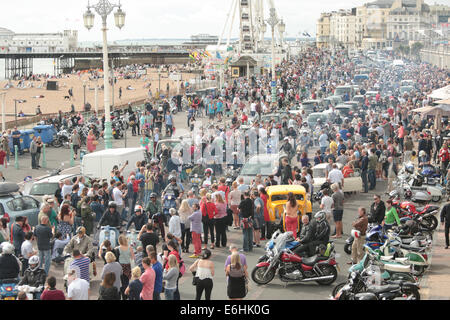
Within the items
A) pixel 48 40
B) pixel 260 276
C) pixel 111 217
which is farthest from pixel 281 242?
pixel 48 40

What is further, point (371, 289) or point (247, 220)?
point (247, 220)

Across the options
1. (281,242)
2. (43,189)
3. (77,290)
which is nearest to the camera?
(77,290)

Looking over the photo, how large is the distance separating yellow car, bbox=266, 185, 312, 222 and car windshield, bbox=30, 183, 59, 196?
20.6ft

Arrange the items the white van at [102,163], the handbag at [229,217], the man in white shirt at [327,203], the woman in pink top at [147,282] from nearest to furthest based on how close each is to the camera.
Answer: the woman in pink top at [147,282]
the handbag at [229,217]
the man in white shirt at [327,203]
the white van at [102,163]

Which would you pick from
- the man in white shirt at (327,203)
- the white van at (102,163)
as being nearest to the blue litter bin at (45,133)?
the white van at (102,163)

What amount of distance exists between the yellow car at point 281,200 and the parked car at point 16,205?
5897mm

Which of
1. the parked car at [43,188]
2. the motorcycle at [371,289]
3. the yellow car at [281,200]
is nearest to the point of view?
the motorcycle at [371,289]

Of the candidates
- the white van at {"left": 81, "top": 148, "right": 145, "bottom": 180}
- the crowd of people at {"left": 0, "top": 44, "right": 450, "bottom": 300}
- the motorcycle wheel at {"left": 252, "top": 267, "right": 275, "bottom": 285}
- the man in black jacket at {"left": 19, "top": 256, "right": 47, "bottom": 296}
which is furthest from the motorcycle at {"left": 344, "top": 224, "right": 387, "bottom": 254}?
the white van at {"left": 81, "top": 148, "right": 145, "bottom": 180}

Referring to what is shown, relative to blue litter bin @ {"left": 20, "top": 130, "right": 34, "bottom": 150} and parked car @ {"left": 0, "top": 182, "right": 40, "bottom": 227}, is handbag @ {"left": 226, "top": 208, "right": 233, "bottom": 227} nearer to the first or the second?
parked car @ {"left": 0, "top": 182, "right": 40, "bottom": 227}

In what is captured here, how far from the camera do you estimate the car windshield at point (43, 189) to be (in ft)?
68.6

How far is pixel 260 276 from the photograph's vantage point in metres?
14.3

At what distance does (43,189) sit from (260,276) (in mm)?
9046

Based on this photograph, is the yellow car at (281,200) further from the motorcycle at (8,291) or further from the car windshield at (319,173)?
the motorcycle at (8,291)

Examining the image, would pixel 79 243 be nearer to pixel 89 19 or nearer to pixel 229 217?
pixel 229 217
